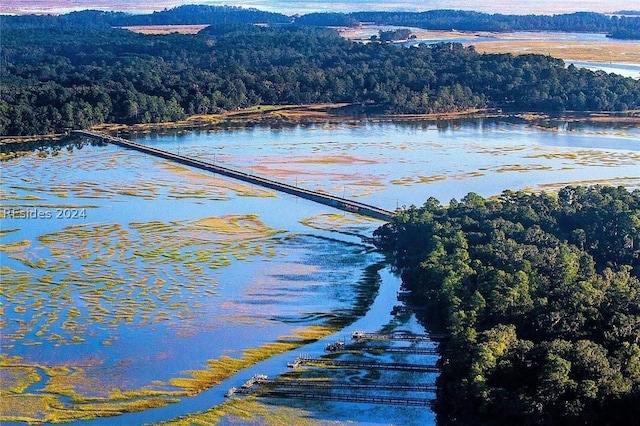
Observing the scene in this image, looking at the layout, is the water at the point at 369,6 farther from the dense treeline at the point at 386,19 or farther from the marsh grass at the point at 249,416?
the marsh grass at the point at 249,416

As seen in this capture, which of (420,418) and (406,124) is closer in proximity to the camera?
(420,418)

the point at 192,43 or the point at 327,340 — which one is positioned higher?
the point at 192,43

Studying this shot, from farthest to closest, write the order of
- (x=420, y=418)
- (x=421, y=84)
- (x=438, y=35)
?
(x=438, y=35) < (x=421, y=84) < (x=420, y=418)

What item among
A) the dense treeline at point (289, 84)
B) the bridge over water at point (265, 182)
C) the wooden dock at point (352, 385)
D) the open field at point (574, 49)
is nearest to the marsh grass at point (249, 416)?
the wooden dock at point (352, 385)

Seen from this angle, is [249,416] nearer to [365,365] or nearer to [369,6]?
[365,365]

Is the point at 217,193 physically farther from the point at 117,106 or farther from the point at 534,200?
the point at 117,106

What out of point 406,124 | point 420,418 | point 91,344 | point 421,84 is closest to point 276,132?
point 406,124

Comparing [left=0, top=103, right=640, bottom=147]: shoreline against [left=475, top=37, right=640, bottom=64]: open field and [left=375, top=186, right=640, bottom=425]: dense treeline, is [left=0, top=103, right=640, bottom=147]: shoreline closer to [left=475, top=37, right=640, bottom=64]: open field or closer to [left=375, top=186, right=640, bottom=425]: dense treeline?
[left=475, top=37, right=640, bottom=64]: open field

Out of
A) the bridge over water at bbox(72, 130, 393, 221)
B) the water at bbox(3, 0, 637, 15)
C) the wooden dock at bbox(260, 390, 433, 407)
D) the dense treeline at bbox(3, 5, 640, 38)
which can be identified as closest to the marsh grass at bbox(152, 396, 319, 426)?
the wooden dock at bbox(260, 390, 433, 407)
